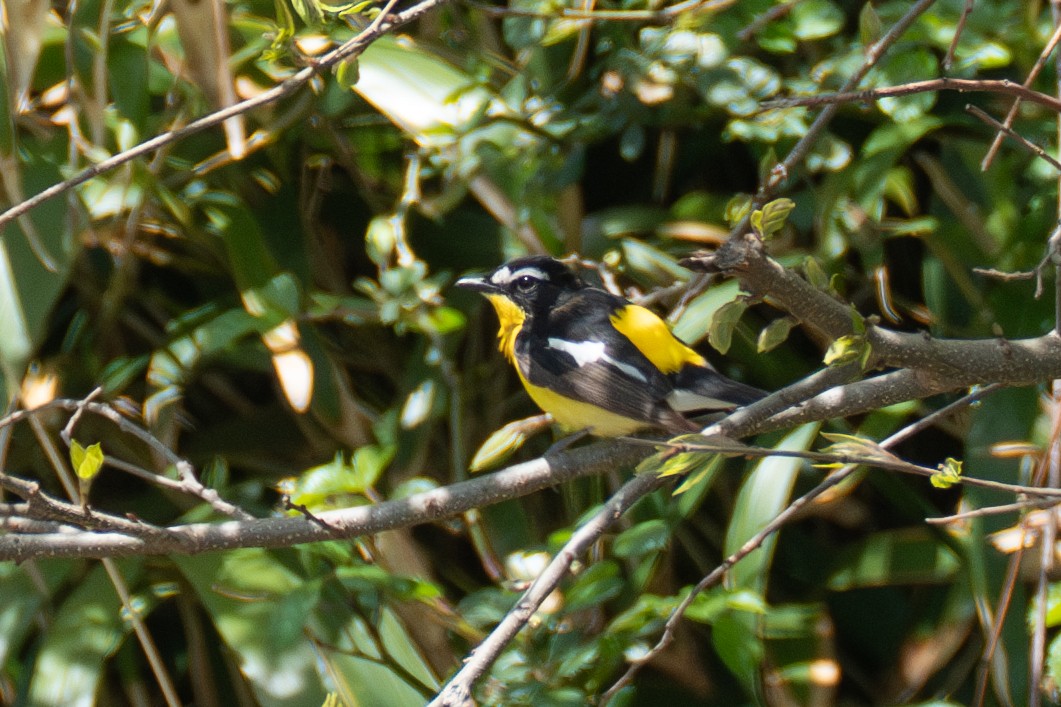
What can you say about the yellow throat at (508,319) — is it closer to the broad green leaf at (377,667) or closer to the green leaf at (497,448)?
the green leaf at (497,448)

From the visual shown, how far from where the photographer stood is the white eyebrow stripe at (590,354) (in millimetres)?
2115

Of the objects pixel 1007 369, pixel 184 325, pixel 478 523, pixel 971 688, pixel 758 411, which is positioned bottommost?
pixel 971 688

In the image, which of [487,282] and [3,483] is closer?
[3,483]

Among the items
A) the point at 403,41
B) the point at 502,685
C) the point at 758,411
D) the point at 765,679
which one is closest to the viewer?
the point at 758,411

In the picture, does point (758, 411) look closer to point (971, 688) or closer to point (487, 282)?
point (487, 282)

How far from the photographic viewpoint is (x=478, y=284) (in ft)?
7.32

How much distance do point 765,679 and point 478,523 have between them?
60 cm

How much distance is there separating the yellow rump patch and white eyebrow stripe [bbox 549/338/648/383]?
9 cm

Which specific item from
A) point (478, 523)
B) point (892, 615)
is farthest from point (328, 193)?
point (892, 615)

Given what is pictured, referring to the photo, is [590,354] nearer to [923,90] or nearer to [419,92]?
[419,92]

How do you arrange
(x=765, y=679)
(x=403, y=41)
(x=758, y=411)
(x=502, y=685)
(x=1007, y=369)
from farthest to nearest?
(x=403, y=41) < (x=765, y=679) < (x=502, y=685) < (x=758, y=411) < (x=1007, y=369)

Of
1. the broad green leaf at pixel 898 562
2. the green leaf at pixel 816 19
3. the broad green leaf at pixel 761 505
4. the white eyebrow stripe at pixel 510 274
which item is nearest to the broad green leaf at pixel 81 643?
the white eyebrow stripe at pixel 510 274

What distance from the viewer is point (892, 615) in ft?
7.43

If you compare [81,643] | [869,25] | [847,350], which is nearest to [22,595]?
[81,643]
